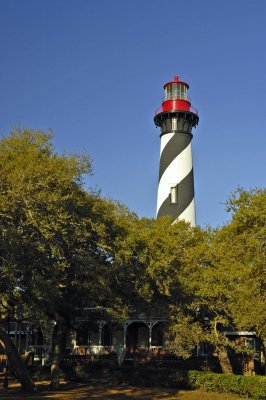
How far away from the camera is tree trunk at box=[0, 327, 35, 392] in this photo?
22.7 meters

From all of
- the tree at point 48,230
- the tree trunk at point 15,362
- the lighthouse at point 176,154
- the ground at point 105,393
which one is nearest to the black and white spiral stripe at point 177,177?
the lighthouse at point 176,154

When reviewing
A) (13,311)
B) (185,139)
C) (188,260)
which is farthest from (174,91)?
(13,311)

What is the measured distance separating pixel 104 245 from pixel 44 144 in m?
5.83

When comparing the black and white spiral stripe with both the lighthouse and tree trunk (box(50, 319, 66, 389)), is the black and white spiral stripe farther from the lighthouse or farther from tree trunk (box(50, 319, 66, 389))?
tree trunk (box(50, 319, 66, 389))

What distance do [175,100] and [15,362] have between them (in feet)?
102

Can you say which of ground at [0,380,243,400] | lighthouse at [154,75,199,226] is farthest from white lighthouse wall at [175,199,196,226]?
ground at [0,380,243,400]

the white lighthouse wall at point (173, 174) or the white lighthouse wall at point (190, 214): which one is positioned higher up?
the white lighthouse wall at point (173, 174)

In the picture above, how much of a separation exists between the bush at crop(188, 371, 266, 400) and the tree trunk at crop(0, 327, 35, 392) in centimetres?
939

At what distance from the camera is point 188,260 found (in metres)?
29.5

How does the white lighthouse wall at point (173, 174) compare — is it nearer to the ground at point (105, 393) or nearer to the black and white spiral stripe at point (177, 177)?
the black and white spiral stripe at point (177, 177)

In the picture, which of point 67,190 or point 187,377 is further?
point 187,377

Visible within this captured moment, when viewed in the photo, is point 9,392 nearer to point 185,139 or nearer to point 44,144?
point 44,144

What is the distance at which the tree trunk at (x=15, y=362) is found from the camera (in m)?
22.7

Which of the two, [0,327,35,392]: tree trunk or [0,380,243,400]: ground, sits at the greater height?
[0,327,35,392]: tree trunk
